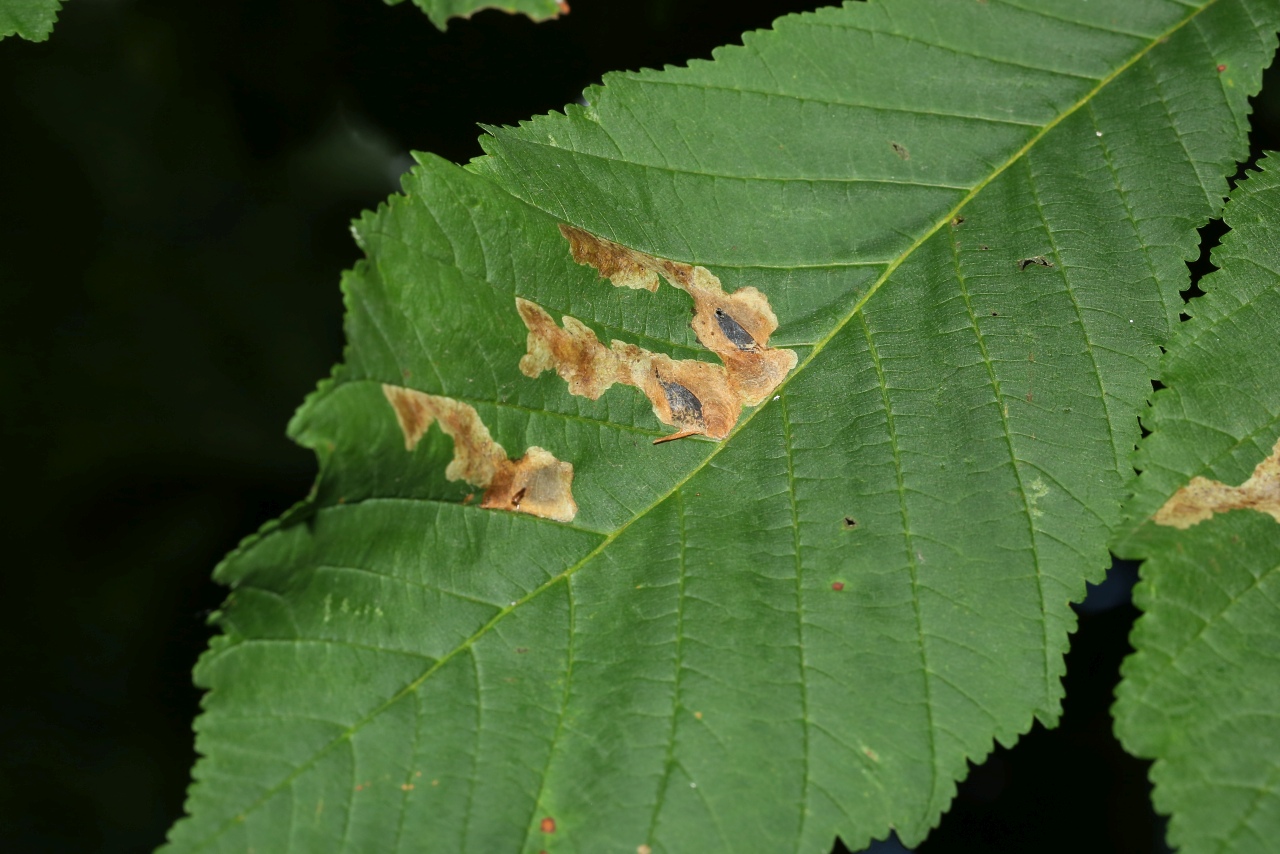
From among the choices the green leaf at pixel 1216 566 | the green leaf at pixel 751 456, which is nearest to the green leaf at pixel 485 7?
the green leaf at pixel 751 456

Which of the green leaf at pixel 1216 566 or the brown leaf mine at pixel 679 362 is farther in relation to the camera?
the brown leaf mine at pixel 679 362

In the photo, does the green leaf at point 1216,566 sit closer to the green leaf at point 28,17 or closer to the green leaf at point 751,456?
the green leaf at point 751,456

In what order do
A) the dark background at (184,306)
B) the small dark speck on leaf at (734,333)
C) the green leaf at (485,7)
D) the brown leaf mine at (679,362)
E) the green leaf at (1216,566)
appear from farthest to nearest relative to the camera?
1. the dark background at (184,306)
2. the small dark speck on leaf at (734,333)
3. the brown leaf mine at (679,362)
4. the green leaf at (485,7)
5. the green leaf at (1216,566)

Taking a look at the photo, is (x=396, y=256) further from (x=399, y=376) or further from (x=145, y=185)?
(x=145, y=185)

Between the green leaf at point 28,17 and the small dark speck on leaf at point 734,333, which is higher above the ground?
the green leaf at point 28,17

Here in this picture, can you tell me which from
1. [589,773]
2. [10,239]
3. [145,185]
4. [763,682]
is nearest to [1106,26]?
[763,682]

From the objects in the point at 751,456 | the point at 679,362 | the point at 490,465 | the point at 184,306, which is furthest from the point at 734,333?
the point at 184,306
